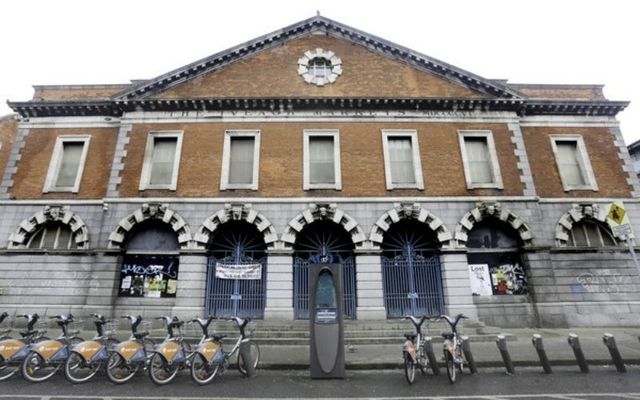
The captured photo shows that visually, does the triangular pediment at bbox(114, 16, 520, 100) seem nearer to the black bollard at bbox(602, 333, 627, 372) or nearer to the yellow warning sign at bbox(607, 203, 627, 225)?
the yellow warning sign at bbox(607, 203, 627, 225)

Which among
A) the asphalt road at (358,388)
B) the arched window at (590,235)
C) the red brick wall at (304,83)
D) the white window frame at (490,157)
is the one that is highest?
the red brick wall at (304,83)

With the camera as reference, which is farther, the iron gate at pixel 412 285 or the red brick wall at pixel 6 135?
the red brick wall at pixel 6 135

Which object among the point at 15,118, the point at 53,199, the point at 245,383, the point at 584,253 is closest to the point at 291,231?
the point at 245,383

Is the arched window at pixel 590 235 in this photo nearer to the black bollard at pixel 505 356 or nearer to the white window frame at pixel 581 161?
the white window frame at pixel 581 161

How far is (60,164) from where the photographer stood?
652 inches

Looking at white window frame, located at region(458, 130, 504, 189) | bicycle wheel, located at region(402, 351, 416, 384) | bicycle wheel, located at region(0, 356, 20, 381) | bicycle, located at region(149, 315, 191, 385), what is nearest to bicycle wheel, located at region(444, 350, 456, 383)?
bicycle wheel, located at region(402, 351, 416, 384)

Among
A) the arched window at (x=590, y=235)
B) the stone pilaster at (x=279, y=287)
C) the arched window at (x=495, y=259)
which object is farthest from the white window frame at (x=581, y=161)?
the stone pilaster at (x=279, y=287)

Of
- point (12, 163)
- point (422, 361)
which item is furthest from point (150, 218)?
point (422, 361)

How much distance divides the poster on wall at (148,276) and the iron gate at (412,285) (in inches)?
357

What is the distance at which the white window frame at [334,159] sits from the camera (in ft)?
50.4

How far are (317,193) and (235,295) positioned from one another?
5.62m

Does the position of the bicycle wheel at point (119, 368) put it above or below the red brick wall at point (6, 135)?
below

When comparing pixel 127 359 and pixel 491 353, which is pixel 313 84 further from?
pixel 127 359

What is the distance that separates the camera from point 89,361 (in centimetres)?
691
